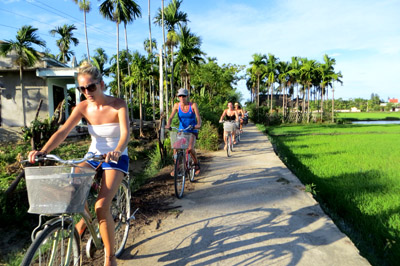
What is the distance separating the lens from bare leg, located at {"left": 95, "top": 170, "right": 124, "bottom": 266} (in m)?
2.36

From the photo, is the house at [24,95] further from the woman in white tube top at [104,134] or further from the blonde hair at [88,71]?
the blonde hair at [88,71]

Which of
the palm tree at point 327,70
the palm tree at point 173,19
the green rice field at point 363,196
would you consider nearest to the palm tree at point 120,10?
the palm tree at point 173,19

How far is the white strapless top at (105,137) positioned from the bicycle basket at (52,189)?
2.27 ft

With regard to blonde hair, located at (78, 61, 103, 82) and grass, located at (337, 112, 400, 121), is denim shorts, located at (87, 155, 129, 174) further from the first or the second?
grass, located at (337, 112, 400, 121)

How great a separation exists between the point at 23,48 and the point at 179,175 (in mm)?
14037

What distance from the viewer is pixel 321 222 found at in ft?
12.0

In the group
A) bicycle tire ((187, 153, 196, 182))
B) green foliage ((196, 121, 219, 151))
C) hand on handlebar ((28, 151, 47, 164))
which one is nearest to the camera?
hand on handlebar ((28, 151, 47, 164))

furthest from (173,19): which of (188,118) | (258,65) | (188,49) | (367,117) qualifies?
(367,117)

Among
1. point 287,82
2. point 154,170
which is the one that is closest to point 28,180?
point 154,170

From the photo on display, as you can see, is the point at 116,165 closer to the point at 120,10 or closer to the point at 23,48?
the point at 23,48

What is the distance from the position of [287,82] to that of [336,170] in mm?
44068

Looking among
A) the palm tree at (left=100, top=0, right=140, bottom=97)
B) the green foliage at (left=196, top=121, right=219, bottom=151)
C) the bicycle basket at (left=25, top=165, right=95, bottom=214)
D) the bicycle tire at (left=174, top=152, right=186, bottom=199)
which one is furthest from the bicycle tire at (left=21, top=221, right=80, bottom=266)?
the palm tree at (left=100, top=0, right=140, bottom=97)

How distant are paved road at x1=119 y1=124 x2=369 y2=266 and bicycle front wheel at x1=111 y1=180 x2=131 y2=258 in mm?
121

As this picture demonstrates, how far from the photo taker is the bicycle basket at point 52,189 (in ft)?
6.13
